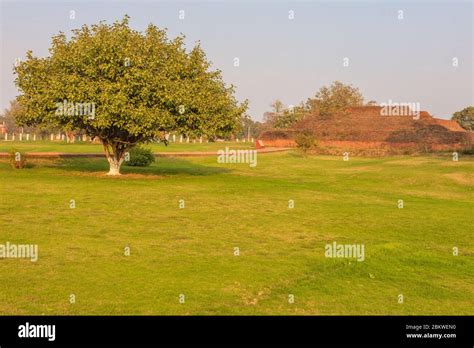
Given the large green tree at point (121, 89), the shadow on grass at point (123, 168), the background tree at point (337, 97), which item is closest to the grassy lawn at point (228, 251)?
the large green tree at point (121, 89)

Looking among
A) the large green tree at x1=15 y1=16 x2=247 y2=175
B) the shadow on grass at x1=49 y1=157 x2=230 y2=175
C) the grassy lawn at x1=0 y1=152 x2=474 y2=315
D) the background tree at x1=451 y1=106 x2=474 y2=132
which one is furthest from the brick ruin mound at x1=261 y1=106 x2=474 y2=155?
the background tree at x1=451 y1=106 x2=474 y2=132

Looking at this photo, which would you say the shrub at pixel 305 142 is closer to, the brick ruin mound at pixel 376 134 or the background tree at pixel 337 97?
the brick ruin mound at pixel 376 134

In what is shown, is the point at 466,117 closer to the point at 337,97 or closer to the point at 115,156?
the point at 337,97

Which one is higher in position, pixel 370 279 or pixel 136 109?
pixel 136 109

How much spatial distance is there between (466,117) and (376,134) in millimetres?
72185

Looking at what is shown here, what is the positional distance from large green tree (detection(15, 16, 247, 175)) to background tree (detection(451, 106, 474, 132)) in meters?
115

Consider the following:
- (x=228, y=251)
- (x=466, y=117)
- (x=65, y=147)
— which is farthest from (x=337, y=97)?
(x=228, y=251)

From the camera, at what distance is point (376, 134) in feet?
252

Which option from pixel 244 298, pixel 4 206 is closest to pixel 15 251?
pixel 244 298

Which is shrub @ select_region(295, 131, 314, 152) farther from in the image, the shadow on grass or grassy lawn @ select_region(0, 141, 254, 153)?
the shadow on grass

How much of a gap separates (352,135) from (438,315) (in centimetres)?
7234

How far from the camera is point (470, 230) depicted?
17016mm

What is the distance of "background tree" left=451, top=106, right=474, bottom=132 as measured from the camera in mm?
131375
